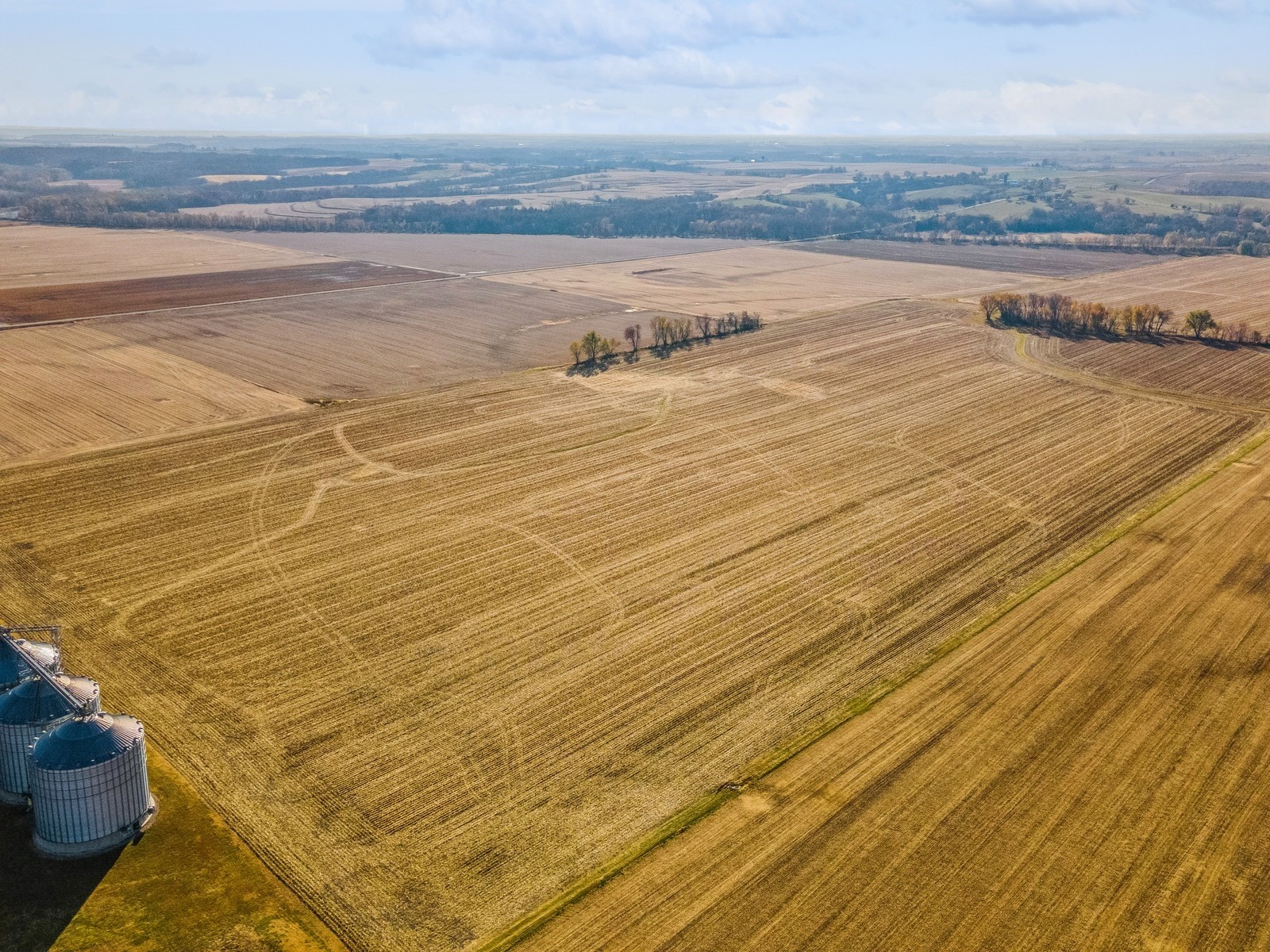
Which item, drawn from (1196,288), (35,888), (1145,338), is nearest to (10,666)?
(35,888)

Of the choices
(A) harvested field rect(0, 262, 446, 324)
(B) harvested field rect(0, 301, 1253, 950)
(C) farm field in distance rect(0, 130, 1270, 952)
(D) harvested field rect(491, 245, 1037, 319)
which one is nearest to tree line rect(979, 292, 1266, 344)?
(C) farm field in distance rect(0, 130, 1270, 952)

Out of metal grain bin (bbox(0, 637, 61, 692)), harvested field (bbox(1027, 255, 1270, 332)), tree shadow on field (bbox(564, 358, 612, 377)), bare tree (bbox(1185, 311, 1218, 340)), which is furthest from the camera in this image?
harvested field (bbox(1027, 255, 1270, 332))

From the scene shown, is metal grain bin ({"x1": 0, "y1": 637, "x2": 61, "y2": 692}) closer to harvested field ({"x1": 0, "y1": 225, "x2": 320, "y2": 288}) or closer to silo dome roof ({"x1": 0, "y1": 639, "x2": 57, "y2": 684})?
silo dome roof ({"x1": 0, "y1": 639, "x2": 57, "y2": 684})

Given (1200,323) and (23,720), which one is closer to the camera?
(23,720)

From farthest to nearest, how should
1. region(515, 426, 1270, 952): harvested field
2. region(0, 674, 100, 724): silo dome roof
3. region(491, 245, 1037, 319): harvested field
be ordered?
region(491, 245, 1037, 319): harvested field < region(0, 674, 100, 724): silo dome roof < region(515, 426, 1270, 952): harvested field

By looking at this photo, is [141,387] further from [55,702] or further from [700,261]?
[700,261]

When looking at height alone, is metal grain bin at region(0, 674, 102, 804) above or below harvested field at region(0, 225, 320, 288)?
below

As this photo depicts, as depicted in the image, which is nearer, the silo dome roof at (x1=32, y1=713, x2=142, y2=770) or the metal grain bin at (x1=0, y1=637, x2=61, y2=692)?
the silo dome roof at (x1=32, y1=713, x2=142, y2=770)

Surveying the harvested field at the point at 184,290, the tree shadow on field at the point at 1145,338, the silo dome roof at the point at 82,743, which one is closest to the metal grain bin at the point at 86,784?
the silo dome roof at the point at 82,743

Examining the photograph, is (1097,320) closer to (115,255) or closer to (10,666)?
(10,666)
